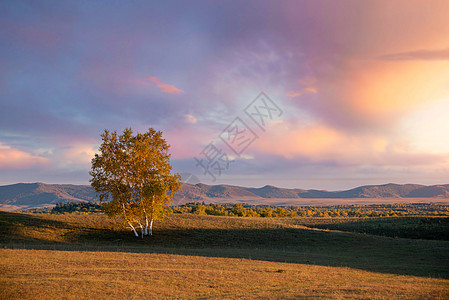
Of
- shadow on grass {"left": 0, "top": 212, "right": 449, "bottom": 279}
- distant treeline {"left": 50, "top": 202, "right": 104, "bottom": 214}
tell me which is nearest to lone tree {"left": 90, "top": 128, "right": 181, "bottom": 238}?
shadow on grass {"left": 0, "top": 212, "right": 449, "bottom": 279}

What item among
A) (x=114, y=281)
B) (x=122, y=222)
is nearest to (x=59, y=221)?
(x=122, y=222)

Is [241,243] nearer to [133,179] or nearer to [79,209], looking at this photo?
[133,179]

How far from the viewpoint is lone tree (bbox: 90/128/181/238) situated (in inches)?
1598

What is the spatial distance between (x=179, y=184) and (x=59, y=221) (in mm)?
19175

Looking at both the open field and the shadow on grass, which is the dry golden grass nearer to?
the open field

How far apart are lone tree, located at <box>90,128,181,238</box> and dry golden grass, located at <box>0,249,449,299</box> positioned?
16352 millimetres

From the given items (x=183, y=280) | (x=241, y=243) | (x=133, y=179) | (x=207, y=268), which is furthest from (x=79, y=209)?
(x=183, y=280)

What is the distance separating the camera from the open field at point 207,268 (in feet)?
48.5

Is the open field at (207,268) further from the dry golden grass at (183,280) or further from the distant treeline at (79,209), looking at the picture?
the distant treeline at (79,209)

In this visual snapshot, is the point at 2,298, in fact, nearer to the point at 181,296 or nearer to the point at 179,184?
the point at 181,296

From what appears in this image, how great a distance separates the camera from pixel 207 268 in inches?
849

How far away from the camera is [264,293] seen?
15.0 meters

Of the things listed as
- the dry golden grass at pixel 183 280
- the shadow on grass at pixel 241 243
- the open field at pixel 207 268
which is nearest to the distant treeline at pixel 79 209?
the shadow on grass at pixel 241 243

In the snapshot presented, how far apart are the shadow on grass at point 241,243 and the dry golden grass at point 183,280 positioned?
7.25 meters
